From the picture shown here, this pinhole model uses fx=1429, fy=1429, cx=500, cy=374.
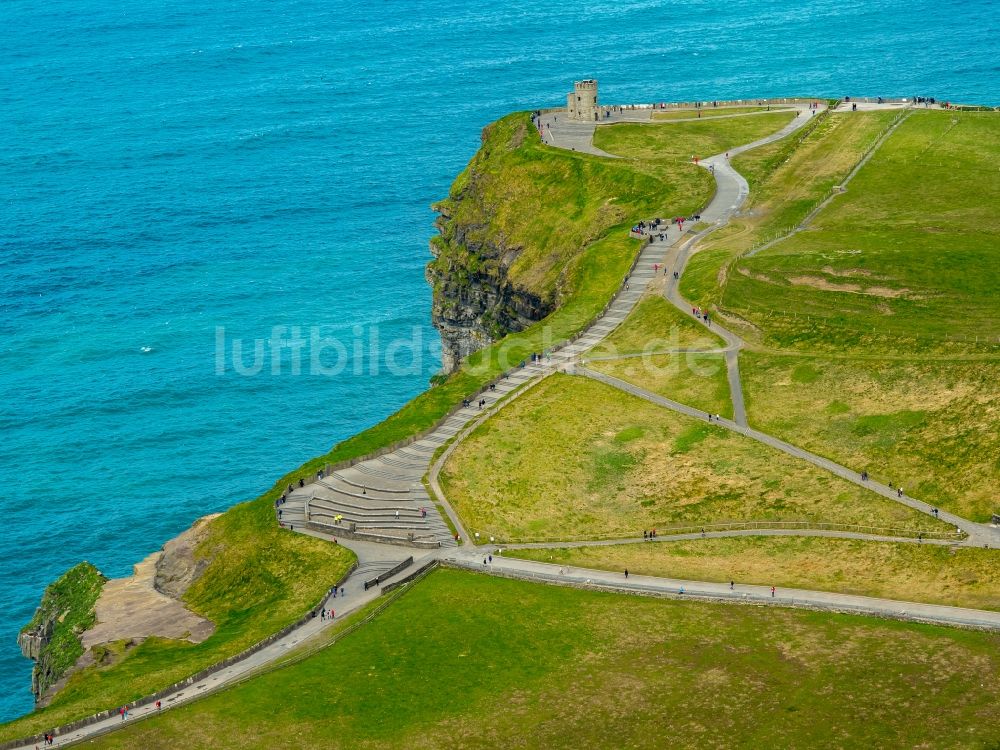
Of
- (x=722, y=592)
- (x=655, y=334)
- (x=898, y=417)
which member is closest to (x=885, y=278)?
(x=655, y=334)

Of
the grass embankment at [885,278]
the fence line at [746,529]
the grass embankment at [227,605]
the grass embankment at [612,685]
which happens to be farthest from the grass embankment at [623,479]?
the grass embankment at [885,278]

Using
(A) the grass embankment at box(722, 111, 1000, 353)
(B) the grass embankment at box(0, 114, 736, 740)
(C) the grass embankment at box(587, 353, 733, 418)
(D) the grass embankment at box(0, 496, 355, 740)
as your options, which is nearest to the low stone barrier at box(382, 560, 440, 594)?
(D) the grass embankment at box(0, 496, 355, 740)

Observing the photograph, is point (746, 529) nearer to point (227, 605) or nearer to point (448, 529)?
point (448, 529)

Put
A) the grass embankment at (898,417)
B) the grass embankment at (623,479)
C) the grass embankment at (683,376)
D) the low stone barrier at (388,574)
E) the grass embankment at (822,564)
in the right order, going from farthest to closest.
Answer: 1. the grass embankment at (683,376)
2. the grass embankment at (623,479)
3. the grass embankment at (898,417)
4. the low stone barrier at (388,574)
5. the grass embankment at (822,564)

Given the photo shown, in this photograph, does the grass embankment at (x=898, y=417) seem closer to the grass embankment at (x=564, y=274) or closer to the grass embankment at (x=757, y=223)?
the grass embankment at (x=757, y=223)

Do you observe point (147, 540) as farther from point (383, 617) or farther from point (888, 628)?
point (888, 628)
